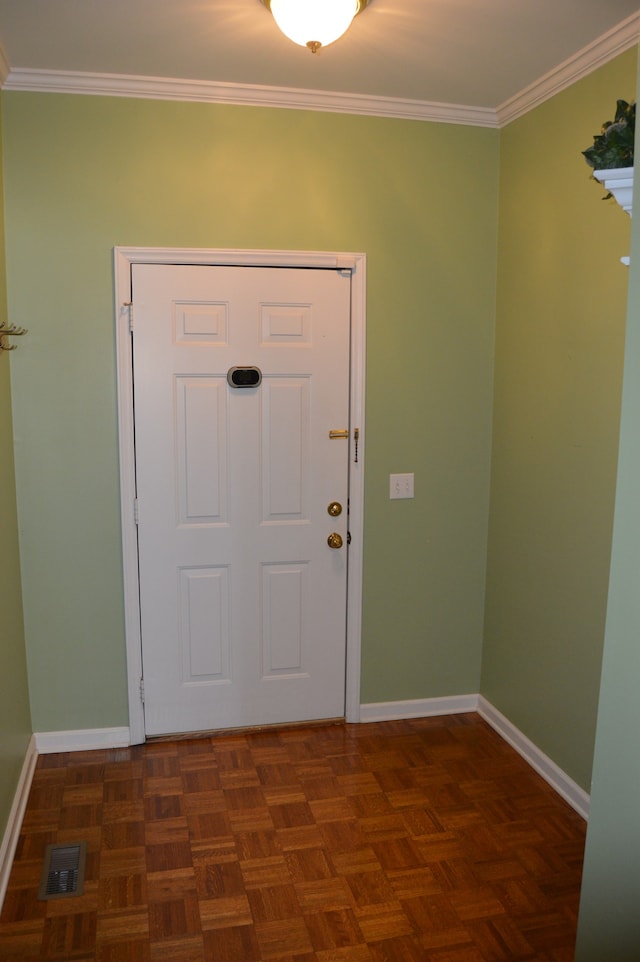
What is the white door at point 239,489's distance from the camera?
312 cm

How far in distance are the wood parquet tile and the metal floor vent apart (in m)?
0.03

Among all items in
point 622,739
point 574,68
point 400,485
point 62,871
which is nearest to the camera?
point 622,739

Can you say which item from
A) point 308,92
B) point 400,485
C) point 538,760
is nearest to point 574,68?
point 308,92

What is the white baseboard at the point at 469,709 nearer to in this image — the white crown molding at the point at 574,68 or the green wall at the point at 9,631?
the green wall at the point at 9,631

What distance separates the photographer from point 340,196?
318cm

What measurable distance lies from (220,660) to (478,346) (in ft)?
5.71

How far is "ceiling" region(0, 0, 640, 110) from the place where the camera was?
2312 mm

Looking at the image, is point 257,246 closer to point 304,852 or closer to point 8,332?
point 8,332

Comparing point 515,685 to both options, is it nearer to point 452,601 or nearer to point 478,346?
point 452,601

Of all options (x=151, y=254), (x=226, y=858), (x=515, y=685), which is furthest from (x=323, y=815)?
(x=151, y=254)

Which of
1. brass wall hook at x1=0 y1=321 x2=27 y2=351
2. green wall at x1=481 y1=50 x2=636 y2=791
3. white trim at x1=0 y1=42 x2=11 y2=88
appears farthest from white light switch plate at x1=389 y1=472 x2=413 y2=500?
white trim at x1=0 y1=42 x2=11 y2=88

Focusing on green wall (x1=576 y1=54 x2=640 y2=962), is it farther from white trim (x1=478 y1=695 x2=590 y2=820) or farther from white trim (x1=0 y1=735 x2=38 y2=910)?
white trim (x1=0 y1=735 x2=38 y2=910)

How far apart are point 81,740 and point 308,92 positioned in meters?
2.74

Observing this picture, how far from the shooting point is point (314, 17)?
7.04ft
